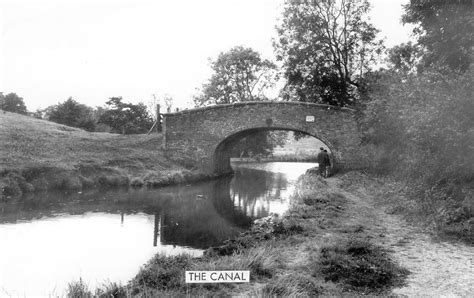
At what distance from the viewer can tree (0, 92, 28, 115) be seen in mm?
31516

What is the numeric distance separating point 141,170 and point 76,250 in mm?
10415

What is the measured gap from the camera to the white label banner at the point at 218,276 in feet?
15.3

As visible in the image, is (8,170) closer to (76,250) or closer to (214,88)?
(76,250)

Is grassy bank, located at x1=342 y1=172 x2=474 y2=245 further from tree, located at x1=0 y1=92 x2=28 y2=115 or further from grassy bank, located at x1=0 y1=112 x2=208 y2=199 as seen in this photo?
tree, located at x1=0 y1=92 x2=28 y2=115

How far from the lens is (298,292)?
4.60 meters

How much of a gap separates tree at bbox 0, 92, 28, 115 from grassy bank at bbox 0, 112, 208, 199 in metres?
13.4

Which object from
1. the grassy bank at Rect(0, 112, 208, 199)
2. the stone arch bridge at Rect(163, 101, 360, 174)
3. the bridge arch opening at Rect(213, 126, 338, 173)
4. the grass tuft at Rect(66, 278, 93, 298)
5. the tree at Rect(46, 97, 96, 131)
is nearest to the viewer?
the grass tuft at Rect(66, 278, 93, 298)

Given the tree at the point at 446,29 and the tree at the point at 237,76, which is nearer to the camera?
the tree at the point at 446,29

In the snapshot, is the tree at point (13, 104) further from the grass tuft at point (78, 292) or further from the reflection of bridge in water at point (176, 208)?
the grass tuft at point (78, 292)

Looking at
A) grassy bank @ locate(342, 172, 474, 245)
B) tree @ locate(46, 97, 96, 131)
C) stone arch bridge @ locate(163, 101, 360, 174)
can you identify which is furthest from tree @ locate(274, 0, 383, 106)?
tree @ locate(46, 97, 96, 131)

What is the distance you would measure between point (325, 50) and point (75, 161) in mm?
12880

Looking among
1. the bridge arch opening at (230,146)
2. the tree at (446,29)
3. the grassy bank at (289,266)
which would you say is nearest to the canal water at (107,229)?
the grassy bank at (289,266)

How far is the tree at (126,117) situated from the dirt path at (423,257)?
27.4m

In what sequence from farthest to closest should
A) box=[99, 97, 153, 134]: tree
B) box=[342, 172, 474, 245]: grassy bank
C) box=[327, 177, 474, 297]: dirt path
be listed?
box=[99, 97, 153, 134]: tree < box=[342, 172, 474, 245]: grassy bank < box=[327, 177, 474, 297]: dirt path
